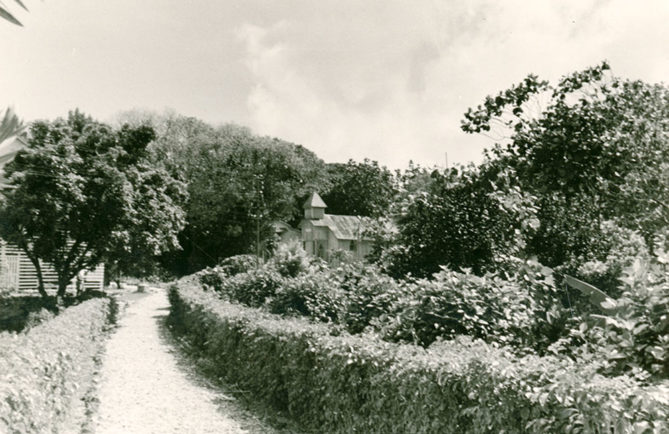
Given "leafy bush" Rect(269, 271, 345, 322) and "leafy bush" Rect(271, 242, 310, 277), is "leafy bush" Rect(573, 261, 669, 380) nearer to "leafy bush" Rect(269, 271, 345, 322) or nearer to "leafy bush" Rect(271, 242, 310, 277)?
"leafy bush" Rect(269, 271, 345, 322)

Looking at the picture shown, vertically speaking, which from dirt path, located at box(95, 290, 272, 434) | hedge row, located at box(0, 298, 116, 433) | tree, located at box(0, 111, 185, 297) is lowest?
dirt path, located at box(95, 290, 272, 434)

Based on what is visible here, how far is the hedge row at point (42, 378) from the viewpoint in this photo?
15.2ft

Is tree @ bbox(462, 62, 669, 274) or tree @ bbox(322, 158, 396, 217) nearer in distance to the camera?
tree @ bbox(462, 62, 669, 274)

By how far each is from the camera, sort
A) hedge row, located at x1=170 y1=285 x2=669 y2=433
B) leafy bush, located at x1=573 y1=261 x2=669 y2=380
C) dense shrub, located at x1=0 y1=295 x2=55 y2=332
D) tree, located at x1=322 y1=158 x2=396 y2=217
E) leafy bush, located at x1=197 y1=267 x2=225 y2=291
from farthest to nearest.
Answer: tree, located at x1=322 y1=158 x2=396 y2=217, leafy bush, located at x1=197 y1=267 x2=225 y2=291, dense shrub, located at x1=0 y1=295 x2=55 y2=332, leafy bush, located at x1=573 y1=261 x2=669 y2=380, hedge row, located at x1=170 y1=285 x2=669 y2=433

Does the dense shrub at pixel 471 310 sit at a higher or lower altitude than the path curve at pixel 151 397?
higher

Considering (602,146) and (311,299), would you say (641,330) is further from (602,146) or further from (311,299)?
(311,299)

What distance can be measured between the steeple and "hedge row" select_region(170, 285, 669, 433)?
4732 centimetres

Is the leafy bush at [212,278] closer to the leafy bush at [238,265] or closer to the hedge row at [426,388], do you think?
the leafy bush at [238,265]

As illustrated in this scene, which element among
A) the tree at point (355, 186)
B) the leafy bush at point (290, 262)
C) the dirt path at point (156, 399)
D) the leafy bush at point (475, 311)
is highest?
the tree at point (355, 186)

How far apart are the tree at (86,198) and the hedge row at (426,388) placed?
10379 mm

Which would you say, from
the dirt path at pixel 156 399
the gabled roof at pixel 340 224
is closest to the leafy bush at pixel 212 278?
the dirt path at pixel 156 399

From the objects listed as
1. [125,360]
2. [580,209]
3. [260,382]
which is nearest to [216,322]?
[125,360]

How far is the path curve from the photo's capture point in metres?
6.98

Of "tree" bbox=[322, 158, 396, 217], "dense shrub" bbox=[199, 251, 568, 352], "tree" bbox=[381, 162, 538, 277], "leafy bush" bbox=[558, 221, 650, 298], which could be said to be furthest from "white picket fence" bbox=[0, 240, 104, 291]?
"tree" bbox=[322, 158, 396, 217]
